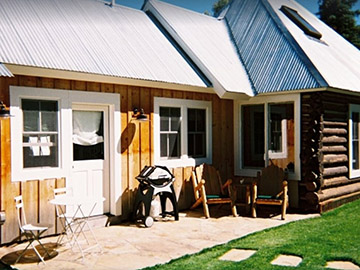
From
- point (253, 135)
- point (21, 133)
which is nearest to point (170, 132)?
point (253, 135)

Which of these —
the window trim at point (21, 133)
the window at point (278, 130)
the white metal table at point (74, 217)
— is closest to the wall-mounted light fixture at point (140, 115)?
the window trim at point (21, 133)

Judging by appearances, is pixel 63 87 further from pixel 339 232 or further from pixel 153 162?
pixel 339 232

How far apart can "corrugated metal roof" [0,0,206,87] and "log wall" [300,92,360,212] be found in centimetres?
239

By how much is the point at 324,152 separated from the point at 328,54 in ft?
9.35

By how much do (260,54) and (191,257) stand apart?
6116 mm

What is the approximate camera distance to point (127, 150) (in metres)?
7.66

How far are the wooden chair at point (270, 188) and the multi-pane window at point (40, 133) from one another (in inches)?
151

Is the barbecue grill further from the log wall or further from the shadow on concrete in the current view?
the log wall

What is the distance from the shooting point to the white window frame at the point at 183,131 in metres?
8.21

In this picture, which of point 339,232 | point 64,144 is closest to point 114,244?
point 64,144

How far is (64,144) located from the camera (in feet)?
22.1

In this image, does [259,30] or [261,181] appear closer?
[261,181]

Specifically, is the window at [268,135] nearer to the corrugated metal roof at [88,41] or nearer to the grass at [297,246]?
the corrugated metal roof at [88,41]

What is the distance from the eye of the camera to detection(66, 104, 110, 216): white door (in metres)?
7.16
